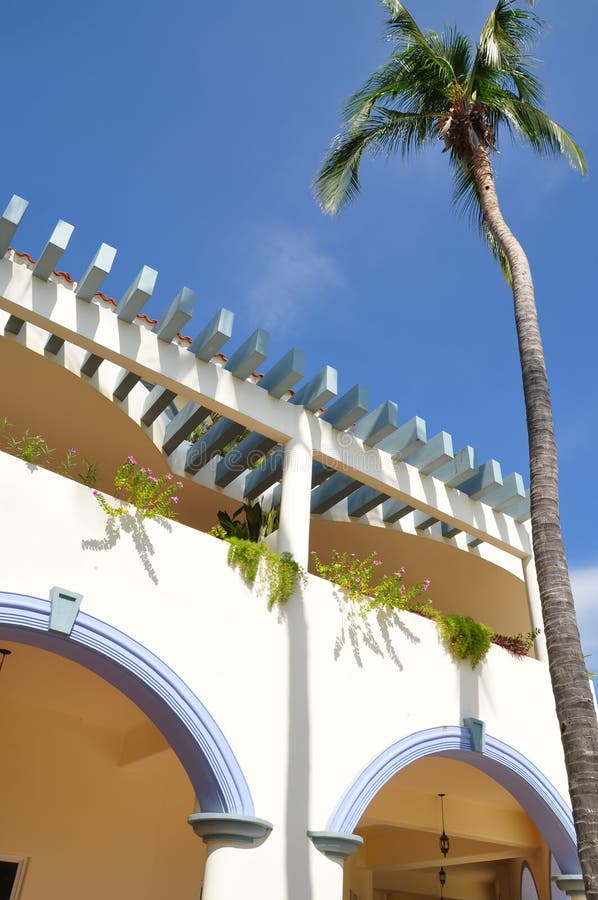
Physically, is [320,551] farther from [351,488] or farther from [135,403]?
[135,403]

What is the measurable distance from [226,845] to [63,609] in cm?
227

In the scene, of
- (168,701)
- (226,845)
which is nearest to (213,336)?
(168,701)

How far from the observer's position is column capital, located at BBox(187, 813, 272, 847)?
20.1ft

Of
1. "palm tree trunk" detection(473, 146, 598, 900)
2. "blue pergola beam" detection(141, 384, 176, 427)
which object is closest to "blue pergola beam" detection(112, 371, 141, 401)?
"blue pergola beam" detection(141, 384, 176, 427)

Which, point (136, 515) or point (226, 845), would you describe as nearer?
point (226, 845)

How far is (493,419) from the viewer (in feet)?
35.6

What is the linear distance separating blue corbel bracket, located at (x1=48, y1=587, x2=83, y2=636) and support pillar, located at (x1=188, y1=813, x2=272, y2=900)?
6.20ft

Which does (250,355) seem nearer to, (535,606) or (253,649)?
(253,649)

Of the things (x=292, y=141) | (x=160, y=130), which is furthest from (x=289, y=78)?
(x=160, y=130)

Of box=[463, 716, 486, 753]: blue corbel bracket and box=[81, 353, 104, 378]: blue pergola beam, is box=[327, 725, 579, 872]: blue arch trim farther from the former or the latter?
box=[81, 353, 104, 378]: blue pergola beam

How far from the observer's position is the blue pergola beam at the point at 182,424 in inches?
356

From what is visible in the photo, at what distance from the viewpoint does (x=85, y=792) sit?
9391 mm

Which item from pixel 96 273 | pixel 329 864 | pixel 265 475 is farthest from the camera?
pixel 265 475

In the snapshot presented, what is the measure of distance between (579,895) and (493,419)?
5812 mm
